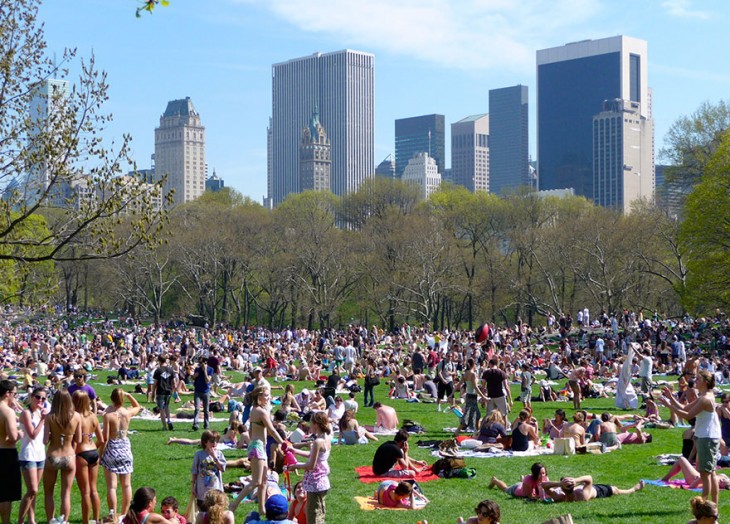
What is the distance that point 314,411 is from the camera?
19.4 meters

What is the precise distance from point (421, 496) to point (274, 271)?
57942 millimetres

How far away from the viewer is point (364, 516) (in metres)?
12.0

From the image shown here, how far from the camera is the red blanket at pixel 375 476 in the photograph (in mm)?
14320

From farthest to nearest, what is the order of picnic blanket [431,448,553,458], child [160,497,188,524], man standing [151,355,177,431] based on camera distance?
1. man standing [151,355,177,431]
2. picnic blanket [431,448,553,458]
3. child [160,497,188,524]

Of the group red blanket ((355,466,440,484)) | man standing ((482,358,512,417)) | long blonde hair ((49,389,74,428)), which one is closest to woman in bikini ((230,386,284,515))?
long blonde hair ((49,389,74,428))

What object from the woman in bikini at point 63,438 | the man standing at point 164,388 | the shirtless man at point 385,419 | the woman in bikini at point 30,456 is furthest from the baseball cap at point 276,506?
the man standing at point 164,388

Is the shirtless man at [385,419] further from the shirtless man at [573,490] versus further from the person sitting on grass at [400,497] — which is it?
the shirtless man at [573,490]

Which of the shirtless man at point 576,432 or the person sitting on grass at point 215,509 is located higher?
the person sitting on grass at point 215,509

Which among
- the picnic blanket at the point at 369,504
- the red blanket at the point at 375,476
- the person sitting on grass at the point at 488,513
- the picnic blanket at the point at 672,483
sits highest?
the person sitting on grass at the point at 488,513

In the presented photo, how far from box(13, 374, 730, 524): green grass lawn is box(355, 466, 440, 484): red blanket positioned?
156mm

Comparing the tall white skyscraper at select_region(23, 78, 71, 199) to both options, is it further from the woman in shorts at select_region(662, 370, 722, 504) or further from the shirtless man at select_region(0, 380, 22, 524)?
the woman in shorts at select_region(662, 370, 722, 504)

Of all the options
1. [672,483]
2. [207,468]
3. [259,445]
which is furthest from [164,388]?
[672,483]

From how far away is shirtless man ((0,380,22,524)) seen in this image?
1005 centimetres

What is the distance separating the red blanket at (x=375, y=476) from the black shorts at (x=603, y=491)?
2.54 metres
